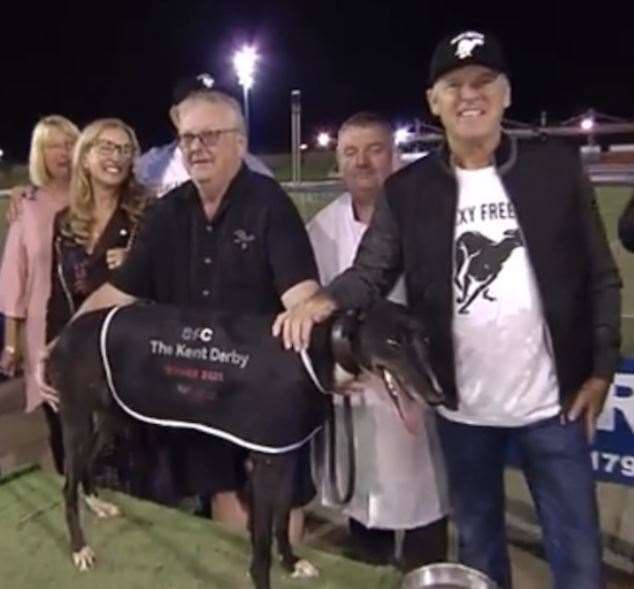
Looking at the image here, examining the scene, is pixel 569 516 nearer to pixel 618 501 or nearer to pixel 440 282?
pixel 440 282

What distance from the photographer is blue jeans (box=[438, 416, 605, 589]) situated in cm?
169

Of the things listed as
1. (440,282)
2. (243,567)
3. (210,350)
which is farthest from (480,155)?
(243,567)

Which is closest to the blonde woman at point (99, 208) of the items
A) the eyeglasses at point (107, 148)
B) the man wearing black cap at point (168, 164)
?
the eyeglasses at point (107, 148)

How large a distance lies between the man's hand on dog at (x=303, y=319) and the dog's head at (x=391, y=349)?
0.14 feet

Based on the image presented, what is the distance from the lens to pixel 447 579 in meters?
1.65

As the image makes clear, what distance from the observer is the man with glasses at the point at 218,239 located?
5.92 ft

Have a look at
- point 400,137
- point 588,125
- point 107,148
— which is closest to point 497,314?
point 107,148

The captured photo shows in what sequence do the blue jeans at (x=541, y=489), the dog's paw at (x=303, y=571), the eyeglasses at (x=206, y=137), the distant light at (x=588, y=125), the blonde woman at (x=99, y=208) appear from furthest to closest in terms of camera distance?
1. the distant light at (x=588, y=125)
2. the blonde woman at (x=99, y=208)
3. the dog's paw at (x=303, y=571)
4. the eyeglasses at (x=206, y=137)
5. the blue jeans at (x=541, y=489)

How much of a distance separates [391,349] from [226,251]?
1.44 ft

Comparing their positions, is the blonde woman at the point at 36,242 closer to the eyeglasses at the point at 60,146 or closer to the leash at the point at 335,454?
the eyeglasses at the point at 60,146

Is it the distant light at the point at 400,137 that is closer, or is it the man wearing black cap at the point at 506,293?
the man wearing black cap at the point at 506,293

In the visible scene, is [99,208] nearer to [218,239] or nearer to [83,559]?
[218,239]

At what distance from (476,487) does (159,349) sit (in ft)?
2.07

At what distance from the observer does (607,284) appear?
1632mm
